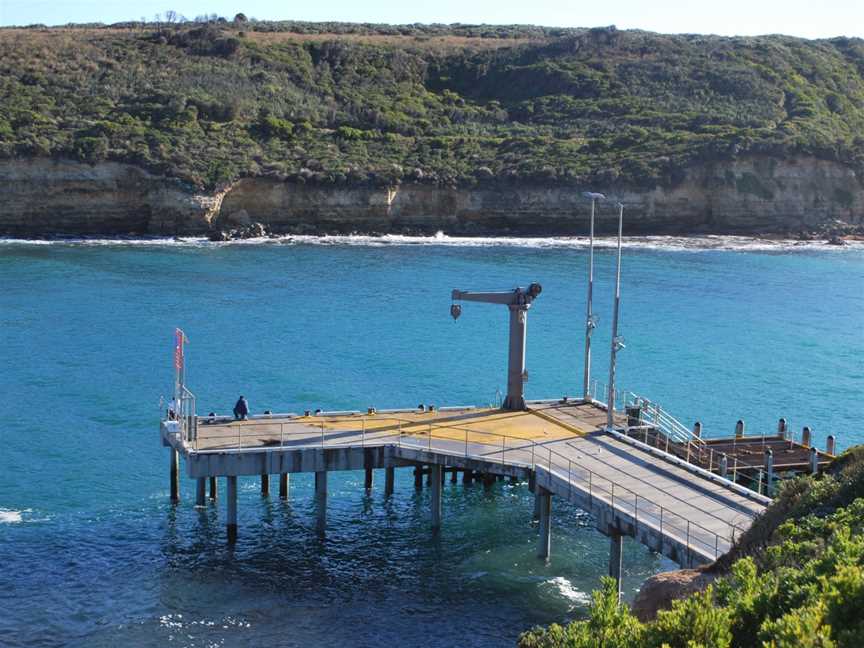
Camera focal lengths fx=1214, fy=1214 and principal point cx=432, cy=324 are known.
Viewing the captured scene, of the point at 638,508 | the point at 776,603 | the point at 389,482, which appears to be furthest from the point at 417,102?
the point at 776,603

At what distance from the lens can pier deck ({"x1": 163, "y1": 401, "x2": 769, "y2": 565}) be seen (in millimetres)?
27547

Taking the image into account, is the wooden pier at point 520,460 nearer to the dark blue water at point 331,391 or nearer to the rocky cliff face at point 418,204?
the dark blue water at point 331,391

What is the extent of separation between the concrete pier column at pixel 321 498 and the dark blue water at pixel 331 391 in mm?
549

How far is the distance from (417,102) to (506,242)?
32008 millimetres

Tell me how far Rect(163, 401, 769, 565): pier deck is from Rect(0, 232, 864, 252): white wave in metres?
62.5

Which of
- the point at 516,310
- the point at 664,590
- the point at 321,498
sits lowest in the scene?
the point at 321,498

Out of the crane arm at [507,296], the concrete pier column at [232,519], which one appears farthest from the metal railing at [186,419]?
the crane arm at [507,296]

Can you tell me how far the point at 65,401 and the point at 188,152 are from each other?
5987 cm

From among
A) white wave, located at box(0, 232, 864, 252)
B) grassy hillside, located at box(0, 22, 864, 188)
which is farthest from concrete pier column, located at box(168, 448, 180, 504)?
grassy hillside, located at box(0, 22, 864, 188)

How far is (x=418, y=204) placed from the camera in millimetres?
106500

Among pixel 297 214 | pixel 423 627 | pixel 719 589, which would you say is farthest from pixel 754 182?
pixel 719 589

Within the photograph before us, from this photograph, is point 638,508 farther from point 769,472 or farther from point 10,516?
point 10,516

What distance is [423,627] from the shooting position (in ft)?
90.3

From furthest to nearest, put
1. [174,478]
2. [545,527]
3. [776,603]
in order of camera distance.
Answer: [174,478] → [545,527] → [776,603]
